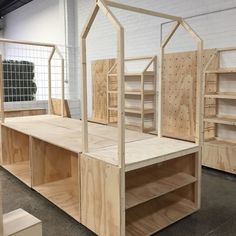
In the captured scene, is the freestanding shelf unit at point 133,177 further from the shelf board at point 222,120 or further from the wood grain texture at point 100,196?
the shelf board at point 222,120

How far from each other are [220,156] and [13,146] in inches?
104

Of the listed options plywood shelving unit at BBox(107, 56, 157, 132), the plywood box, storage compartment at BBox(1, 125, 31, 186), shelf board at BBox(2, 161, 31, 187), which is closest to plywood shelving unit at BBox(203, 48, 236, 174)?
plywood shelving unit at BBox(107, 56, 157, 132)

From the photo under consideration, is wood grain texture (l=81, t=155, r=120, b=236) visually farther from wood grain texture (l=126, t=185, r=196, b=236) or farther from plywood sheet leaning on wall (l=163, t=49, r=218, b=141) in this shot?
plywood sheet leaning on wall (l=163, t=49, r=218, b=141)

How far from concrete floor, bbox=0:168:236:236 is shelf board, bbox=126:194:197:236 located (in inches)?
2.6

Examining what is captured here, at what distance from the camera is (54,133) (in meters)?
2.72

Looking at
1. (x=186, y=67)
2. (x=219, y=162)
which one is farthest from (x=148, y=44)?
(x=219, y=162)

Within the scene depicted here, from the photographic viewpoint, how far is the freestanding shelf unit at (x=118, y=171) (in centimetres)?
176

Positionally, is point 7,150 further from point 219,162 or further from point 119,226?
point 219,162

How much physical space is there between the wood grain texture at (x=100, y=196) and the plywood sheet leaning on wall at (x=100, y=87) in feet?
11.6

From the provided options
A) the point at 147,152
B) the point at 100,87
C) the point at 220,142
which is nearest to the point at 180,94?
the point at 220,142

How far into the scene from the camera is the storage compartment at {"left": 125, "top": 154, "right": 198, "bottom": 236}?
2049mm

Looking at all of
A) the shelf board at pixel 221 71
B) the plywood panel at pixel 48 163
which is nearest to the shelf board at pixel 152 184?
the plywood panel at pixel 48 163

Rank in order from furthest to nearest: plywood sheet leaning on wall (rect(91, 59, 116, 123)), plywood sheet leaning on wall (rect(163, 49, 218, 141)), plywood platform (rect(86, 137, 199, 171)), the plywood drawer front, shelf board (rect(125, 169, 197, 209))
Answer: plywood sheet leaning on wall (rect(91, 59, 116, 123)) < plywood sheet leaning on wall (rect(163, 49, 218, 141)) < the plywood drawer front < shelf board (rect(125, 169, 197, 209)) < plywood platform (rect(86, 137, 199, 171))

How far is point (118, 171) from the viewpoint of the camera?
1.71 metres
